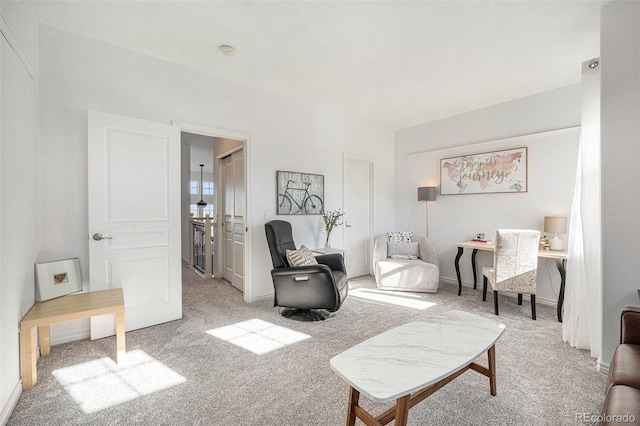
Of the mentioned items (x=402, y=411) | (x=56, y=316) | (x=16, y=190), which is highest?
(x=16, y=190)

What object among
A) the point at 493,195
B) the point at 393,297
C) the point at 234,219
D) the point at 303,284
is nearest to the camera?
the point at 303,284

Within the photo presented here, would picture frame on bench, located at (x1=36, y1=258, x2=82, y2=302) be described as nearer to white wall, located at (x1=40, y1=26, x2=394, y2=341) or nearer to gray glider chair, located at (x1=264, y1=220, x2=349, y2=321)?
white wall, located at (x1=40, y1=26, x2=394, y2=341)

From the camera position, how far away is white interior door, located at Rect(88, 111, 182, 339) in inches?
97.7

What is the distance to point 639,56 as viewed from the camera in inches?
76.0

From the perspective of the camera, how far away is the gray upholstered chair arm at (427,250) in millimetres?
4157

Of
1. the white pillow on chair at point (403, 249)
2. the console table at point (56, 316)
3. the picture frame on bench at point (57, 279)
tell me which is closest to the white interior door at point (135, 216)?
the picture frame on bench at point (57, 279)

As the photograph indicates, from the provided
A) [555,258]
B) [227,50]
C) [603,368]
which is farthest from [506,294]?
[227,50]

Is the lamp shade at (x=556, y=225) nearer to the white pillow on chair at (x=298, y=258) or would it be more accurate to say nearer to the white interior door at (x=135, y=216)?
the white pillow on chair at (x=298, y=258)

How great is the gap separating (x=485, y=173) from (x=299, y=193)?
9.07ft

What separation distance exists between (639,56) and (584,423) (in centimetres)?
238

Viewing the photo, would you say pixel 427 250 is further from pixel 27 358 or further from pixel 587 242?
pixel 27 358

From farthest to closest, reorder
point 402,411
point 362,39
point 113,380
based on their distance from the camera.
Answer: point 362,39, point 113,380, point 402,411

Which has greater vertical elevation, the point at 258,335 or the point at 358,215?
the point at 358,215

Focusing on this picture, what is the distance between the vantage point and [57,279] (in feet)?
7.48
